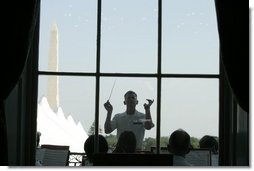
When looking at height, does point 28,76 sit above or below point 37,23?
below

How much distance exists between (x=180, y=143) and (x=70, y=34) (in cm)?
124

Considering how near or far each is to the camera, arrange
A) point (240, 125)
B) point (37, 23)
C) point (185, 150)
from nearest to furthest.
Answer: point (185, 150) < point (240, 125) < point (37, 23)

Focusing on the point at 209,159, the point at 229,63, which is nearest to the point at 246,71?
the point at 229,63

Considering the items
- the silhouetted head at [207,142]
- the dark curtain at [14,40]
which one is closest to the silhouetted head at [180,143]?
the silhouetted head at [207,142]

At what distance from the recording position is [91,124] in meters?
3.62

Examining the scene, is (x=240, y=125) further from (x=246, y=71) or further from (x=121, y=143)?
(x=121, y=143)

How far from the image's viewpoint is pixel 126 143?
3555 millimetres

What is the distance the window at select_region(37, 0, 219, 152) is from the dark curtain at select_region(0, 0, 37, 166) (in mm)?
399

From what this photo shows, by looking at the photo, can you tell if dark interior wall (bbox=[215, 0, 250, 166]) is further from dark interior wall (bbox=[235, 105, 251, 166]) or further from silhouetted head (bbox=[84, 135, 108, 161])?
silhouetted head (bbox=[84, 135, 108, 161])

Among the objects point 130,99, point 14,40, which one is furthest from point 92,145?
point 14,40

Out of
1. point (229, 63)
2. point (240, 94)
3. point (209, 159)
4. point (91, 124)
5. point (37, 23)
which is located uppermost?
point (37, 23)

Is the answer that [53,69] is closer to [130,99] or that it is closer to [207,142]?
[130,99]

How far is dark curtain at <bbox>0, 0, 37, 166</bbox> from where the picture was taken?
3.17 m

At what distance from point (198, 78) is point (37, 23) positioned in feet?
4.35
